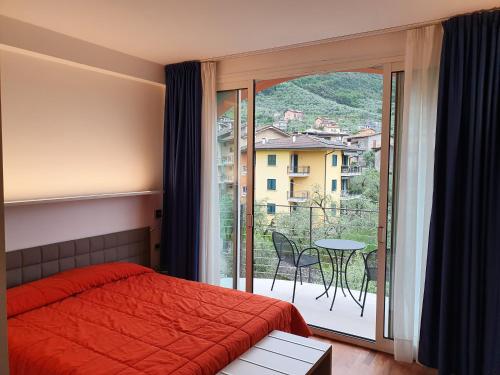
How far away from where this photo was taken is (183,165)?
13.3 feet

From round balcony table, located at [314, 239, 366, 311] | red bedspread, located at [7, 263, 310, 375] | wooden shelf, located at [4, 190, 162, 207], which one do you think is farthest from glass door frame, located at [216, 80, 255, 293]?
wooden shelf, located at [4, 190, 162, 207]

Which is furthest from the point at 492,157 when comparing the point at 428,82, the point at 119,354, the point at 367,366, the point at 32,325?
the point at 32,325

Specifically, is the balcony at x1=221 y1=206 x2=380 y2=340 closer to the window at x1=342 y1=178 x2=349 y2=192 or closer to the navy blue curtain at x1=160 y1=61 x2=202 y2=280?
the window at x1=342 y1=178 x2=349 y2=192

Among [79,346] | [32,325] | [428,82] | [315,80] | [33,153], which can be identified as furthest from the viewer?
[315,80]

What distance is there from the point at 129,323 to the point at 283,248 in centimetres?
236

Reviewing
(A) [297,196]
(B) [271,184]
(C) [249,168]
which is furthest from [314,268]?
(C) [249,168]

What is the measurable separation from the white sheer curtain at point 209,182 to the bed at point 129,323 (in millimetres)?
691

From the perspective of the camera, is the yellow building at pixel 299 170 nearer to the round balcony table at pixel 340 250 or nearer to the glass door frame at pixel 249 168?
the round balcony table at pixel 340 250

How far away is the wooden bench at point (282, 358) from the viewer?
2.13m

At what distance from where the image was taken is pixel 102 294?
304 cm

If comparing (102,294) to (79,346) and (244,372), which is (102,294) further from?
(244,372)

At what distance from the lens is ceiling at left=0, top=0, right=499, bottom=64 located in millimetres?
2549

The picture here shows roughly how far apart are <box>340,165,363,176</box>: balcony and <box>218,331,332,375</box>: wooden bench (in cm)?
266

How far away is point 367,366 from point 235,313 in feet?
4.08
